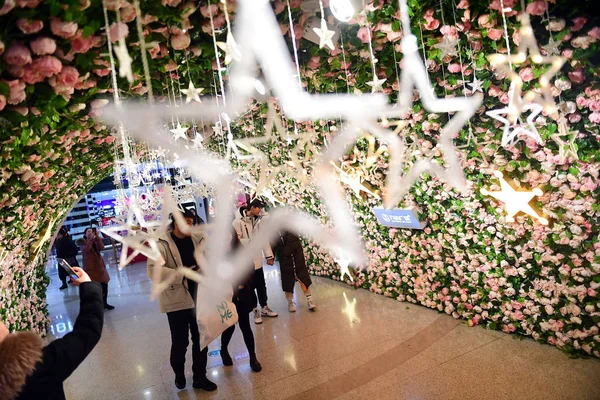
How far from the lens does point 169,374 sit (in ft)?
13.5

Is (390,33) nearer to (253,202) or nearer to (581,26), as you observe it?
(581,26)

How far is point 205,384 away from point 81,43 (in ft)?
9.50

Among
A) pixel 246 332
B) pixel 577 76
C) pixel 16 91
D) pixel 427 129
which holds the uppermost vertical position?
pixel 16 91

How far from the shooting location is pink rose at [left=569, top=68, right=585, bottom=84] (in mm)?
2660

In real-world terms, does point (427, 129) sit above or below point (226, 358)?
above

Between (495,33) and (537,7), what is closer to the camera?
(537,7)

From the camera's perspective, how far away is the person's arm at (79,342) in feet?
6.06

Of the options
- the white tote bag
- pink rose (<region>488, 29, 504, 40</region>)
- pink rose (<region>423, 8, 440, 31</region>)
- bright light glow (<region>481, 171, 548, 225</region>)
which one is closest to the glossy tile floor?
the white tote bag

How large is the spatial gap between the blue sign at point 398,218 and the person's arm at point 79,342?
11.3 feet

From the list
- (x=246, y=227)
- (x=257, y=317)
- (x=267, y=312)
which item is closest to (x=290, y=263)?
(x=267, y=312)

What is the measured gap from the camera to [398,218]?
502 centimetres

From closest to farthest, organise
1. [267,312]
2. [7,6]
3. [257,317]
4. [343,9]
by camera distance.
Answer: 1. [7,6]
2. [343,9]
3. [257,317]
4. [267,312]

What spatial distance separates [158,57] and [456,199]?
10.0ft

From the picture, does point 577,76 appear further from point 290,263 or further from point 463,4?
point 290,263
